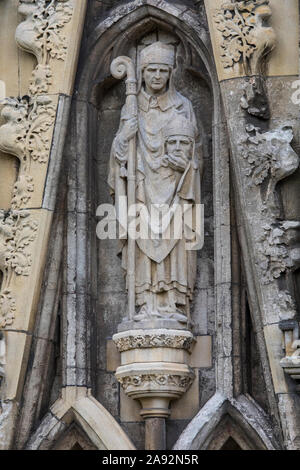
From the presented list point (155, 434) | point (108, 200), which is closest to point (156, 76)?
point (108, 200)

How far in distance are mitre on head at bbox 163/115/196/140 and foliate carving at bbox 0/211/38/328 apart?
4.15 feet

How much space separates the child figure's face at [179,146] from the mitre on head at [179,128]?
0.12 ft

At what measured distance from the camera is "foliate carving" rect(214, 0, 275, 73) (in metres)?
13.9

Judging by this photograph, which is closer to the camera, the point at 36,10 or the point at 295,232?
the point at 295,232

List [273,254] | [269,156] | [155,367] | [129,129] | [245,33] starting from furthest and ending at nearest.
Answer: [129,129], [245,33], [155,367], [269,156], [273,254]

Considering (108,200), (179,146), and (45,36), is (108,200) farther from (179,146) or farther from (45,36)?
(45,36)

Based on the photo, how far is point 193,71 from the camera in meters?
14.5

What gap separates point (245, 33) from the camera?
45.9ft

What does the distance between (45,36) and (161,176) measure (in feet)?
4.91

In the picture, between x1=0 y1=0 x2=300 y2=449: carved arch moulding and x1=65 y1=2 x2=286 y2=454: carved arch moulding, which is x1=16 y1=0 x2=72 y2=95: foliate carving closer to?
x1=0 y1=0 x2=300 y2=449: carved arch moulding

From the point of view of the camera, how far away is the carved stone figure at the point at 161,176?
14047 mm
